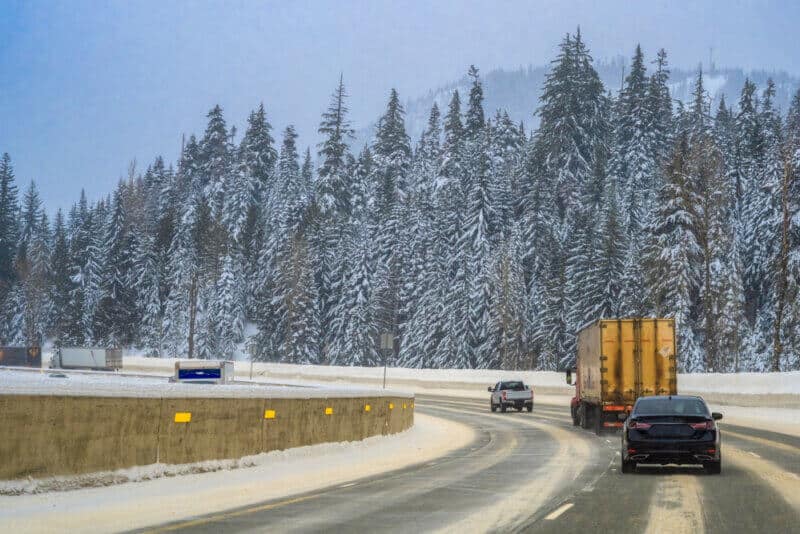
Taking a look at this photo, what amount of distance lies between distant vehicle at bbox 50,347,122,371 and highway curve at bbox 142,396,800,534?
187 feet

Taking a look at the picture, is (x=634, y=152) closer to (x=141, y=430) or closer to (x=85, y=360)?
(x=85, y=360)

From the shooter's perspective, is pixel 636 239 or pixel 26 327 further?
pixel 26 327

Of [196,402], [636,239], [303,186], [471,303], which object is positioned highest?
[303,186]

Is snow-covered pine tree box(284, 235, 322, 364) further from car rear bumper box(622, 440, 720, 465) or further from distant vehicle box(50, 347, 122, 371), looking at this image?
car rear bumper box(622, 440, 720, 465)

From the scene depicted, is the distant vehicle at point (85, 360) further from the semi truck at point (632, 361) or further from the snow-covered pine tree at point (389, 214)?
the semi truck at point (632, 361)

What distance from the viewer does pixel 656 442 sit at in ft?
59.7

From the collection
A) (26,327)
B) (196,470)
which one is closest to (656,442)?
(196,470)

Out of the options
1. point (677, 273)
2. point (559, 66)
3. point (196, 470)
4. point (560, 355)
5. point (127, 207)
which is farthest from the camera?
point (127, 207)

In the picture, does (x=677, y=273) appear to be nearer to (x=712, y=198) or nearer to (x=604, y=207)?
(x=712, y=198)

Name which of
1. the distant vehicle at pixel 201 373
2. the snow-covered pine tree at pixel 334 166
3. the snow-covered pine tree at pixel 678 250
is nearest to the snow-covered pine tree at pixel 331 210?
the snow-covered pine tree at pixel 334 166

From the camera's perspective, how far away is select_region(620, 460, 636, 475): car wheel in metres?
18.7

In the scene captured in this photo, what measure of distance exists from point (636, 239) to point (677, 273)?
58.9ft

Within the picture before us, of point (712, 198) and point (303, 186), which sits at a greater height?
point (303, 186)

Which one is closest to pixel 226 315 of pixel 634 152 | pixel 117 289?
pixel 117 289
